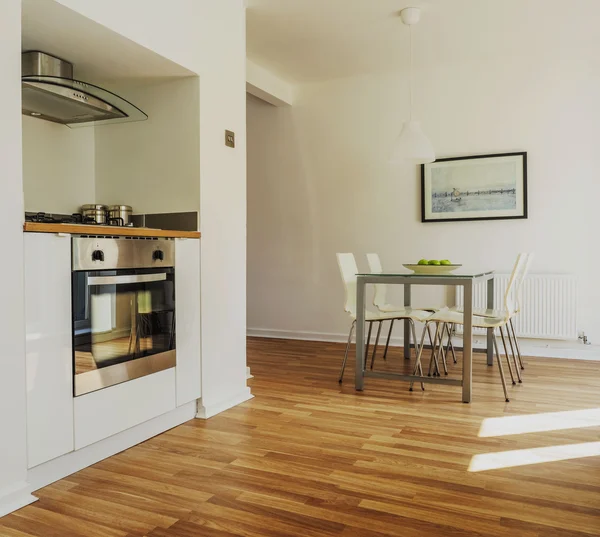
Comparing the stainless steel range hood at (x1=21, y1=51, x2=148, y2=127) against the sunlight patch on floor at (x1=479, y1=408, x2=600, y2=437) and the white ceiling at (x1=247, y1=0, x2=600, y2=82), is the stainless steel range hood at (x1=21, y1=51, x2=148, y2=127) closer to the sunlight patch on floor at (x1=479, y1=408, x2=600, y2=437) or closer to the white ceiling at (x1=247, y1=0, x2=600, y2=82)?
the white ceiling at (x1=247, y1=0, x2=600, y2=82)

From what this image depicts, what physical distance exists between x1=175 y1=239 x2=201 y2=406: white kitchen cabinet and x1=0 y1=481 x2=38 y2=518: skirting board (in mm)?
928

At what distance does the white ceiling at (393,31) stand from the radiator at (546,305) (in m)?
1.91

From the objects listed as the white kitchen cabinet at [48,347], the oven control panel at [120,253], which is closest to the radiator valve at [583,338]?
the oven control panel at [120,253]

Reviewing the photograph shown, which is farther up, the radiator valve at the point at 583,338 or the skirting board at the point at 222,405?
the radiator valve at the point at 583,338

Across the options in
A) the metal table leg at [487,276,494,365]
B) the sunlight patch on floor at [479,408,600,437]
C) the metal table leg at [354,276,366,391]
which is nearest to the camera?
the sunlight patch on floor at [479,408,600,437]

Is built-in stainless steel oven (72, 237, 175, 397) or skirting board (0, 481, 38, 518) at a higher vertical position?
built-in stainless steel oven (72, 237, 175, 397)

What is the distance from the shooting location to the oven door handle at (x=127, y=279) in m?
2.29

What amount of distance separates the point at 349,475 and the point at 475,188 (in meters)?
3.45

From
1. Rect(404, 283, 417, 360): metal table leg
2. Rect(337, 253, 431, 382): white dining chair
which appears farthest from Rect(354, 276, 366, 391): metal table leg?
Rect(404, 283, 417, 360): metal table leg

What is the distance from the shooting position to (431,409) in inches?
122

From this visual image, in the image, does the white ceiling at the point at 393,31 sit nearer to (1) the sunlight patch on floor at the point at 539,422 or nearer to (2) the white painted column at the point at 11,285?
(2) the white painted column at the point at 11,285

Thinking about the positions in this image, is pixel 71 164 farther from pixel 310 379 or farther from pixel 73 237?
pixel 310 379

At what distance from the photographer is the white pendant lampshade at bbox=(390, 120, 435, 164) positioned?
12.5ft

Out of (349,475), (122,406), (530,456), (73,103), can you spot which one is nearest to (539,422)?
(530,456)
